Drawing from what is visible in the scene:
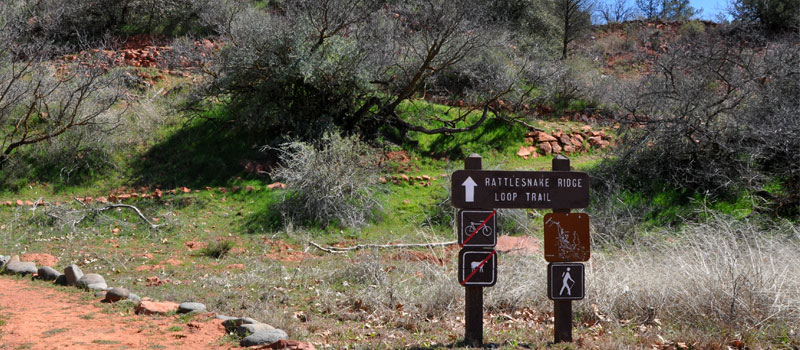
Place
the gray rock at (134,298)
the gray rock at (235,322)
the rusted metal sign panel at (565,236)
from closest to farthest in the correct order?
the rusted metal sign panel at (565,236)
the gray rock at (235,322)
the gray rock at (134,298)

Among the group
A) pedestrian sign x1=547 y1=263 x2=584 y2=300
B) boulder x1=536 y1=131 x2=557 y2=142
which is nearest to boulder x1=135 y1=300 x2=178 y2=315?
pedestrian sign x1=547 y1=263 x2=584 y2=300

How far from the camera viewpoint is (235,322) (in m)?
5.93

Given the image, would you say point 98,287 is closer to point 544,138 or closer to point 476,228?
point 476,228

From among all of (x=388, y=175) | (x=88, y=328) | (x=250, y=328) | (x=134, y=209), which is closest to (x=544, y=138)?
(x=388, y=175)

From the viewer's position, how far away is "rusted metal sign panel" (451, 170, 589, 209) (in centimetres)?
510

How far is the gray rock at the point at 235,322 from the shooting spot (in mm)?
5820

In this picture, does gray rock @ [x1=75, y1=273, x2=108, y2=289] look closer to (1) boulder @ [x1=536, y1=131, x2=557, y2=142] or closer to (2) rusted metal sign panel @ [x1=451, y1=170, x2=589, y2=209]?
(2) rusted metal sign panel @ [x1=451, y1=170, x2=589, y2=209]

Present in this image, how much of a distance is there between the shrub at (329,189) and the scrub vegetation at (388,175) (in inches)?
2.3

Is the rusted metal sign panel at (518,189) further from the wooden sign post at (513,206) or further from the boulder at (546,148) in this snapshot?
the boulder at (546,148)

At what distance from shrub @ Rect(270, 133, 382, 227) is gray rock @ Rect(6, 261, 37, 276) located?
4604 mm

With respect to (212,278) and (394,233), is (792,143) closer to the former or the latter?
(394,233)

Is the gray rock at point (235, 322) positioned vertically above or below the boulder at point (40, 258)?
below

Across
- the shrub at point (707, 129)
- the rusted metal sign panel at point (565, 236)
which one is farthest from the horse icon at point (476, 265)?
the shrub at point (707, 129)

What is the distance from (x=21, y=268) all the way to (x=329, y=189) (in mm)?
5580
